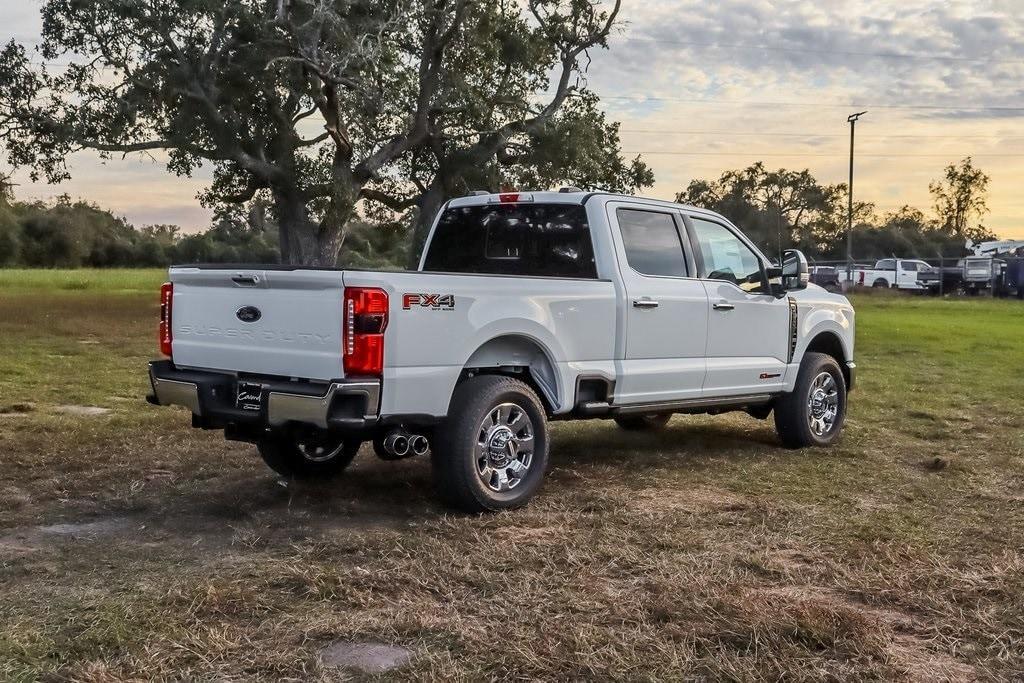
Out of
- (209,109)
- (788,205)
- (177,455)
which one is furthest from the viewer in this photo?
(788,205)

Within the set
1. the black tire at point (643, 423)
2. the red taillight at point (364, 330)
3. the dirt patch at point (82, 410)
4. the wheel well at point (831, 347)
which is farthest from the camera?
the dirt patch at point (82, 410)

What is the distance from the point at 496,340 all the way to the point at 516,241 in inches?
53.6

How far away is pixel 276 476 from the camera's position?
7.32 metres

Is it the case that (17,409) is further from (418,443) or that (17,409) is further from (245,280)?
(418,443)

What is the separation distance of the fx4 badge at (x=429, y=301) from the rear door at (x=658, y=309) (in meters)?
1.55

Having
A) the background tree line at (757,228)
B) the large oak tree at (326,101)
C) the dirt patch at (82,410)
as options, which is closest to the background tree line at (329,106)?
the large oak tree at (326,101)

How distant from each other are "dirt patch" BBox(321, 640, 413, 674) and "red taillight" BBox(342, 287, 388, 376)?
5.55ft

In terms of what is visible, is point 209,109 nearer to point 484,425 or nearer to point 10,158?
point 10,158

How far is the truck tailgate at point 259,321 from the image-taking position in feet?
17.9

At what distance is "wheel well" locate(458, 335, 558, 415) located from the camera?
6.19 metres

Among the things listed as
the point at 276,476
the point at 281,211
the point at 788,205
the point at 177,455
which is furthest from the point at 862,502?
the point at 788,205

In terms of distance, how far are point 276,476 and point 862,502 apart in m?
3.86

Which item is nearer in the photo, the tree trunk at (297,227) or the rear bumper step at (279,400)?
the rear bumper step at (279,400)

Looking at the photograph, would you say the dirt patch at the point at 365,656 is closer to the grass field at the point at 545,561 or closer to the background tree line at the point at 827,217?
the grass field at the point at 545,561
